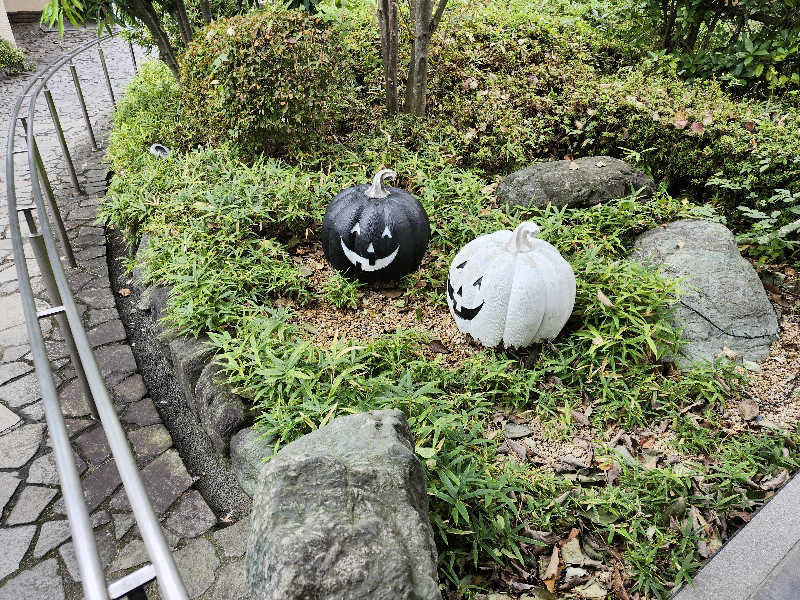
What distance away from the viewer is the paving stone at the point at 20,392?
3.61m

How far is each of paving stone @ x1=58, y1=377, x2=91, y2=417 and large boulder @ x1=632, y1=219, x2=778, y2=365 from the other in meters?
3.68

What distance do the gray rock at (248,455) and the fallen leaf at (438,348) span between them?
1201 millimetres

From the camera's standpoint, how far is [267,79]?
4781mm

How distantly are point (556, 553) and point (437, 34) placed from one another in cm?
595

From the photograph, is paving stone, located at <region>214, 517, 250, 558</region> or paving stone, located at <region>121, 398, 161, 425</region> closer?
paving stone, located at <region>214, 517, 250, 558</region>

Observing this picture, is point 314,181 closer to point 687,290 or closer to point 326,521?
point 687,290

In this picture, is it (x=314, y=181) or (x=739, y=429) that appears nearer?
(x=739, y=429)

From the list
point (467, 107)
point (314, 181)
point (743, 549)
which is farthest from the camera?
point (467, 107)

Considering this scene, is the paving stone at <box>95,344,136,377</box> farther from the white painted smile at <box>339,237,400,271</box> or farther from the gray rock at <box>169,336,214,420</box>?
the white painted smile at <box>339,237,400,271</box>

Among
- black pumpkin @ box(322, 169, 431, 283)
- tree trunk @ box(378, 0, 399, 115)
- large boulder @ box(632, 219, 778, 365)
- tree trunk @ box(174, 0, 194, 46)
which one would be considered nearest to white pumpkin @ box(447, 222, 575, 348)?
black pumpkin @ box(322, 169, 431, 283)

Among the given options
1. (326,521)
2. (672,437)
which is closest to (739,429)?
(672,437)

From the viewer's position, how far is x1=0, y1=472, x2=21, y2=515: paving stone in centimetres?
301

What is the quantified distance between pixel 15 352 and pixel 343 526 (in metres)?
3.38

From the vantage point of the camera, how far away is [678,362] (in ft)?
11.2
